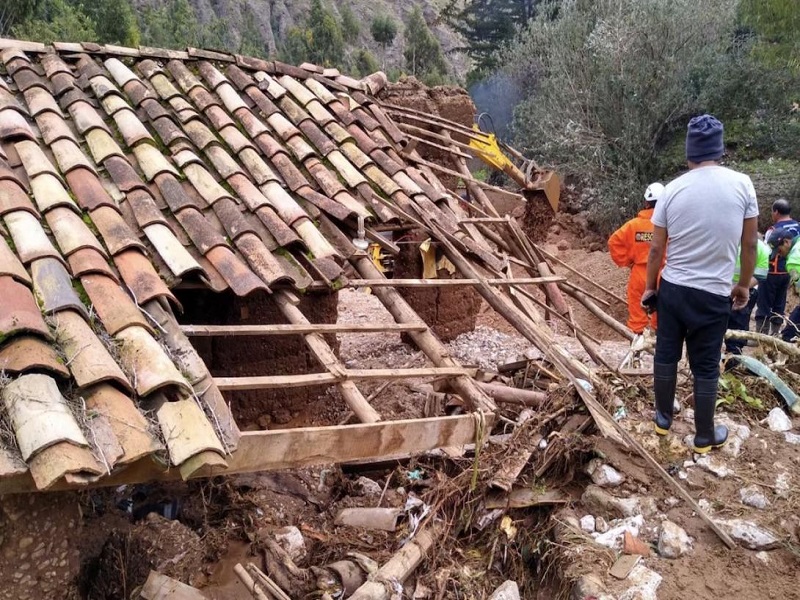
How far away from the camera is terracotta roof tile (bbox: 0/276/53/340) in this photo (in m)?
2.67

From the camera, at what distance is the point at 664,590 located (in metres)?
3.13

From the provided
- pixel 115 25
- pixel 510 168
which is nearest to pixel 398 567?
pixel 510 168

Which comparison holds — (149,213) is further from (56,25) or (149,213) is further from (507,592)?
(56,25)

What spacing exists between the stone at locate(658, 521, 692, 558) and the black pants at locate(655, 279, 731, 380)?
91 cm

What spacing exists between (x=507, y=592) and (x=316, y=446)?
53.8 inches

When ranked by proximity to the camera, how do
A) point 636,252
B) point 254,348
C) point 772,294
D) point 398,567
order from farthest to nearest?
point 772,294
point 636,252
point 254,348
point 398,567

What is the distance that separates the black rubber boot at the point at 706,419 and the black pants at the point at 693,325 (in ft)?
0.20

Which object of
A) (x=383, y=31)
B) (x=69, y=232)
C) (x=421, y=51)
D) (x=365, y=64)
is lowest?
(x=69, y=232)

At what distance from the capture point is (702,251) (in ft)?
11.8

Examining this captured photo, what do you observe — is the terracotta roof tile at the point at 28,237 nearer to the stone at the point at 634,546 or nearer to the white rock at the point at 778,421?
the stone at the point at 634,546

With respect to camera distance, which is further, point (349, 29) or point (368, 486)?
point (349, 29)

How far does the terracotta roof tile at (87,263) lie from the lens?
10.6 feet

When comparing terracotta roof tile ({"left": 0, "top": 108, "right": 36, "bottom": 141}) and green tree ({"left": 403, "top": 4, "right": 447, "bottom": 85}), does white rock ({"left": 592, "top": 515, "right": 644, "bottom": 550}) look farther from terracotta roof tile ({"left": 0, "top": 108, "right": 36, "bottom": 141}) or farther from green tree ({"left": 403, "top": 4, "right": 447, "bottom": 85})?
green tree ({"left": 403, "top": 4, "right": 447, "bottom": 85})

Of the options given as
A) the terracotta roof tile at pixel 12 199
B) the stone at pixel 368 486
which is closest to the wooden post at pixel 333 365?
the terracotta roof tile at pixel 12 199
